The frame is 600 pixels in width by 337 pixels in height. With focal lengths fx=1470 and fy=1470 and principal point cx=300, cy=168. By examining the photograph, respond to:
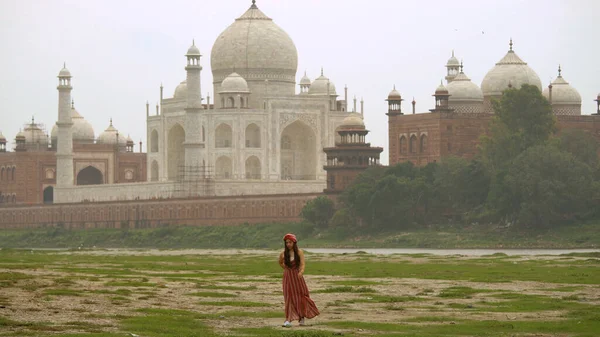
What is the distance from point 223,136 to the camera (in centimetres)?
8938

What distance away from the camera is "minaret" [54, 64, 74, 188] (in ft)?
310

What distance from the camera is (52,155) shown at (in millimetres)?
106812

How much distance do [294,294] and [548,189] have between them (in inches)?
1724

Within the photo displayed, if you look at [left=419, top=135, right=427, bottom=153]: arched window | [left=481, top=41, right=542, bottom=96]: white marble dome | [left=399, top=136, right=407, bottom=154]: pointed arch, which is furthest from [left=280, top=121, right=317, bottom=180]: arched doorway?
[left=481, top=41, right=542, bottom=96]: white marble dome

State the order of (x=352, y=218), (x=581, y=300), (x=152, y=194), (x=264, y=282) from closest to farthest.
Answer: (x=581, y=300) < (x=264, y=282) < (x=352, y=218) < (x=152, y=194)

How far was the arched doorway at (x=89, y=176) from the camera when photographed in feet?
348

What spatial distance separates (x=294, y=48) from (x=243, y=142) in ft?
25.2

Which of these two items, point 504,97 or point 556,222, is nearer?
point 556,222

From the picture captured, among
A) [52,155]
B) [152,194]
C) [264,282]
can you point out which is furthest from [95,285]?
[52,155]

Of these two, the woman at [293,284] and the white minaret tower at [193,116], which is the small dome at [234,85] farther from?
the woman at [293,284]

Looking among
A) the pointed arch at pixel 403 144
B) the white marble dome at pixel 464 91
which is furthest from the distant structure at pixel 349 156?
the white marble dome at pixel 464 91

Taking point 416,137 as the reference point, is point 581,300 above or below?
below

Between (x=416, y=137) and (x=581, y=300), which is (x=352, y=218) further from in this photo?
(x=581, y=300)

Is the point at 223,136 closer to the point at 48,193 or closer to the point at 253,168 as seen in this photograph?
the point at 253,168
